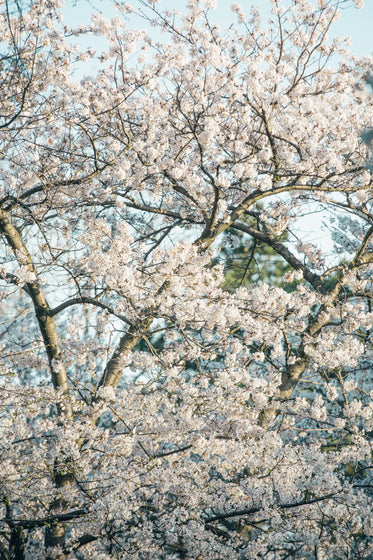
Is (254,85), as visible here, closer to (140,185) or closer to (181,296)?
(140,185)

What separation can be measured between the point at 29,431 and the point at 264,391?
151 inches

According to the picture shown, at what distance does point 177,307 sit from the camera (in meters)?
5.19

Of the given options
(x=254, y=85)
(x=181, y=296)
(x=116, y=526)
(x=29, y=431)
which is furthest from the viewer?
(x=29, y=431)

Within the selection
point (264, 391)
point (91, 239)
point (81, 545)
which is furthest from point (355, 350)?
point (81, 545)

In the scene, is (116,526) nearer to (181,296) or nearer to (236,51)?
(181,296)

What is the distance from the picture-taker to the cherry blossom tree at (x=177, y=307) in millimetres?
5184

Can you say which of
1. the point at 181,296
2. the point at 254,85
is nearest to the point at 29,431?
the point at 181,296

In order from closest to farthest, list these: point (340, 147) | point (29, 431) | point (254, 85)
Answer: point (254, 85), point (340, 147), point (29, 431)

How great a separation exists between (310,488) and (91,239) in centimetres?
359

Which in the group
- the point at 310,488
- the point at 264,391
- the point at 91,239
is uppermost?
the point at 91,239

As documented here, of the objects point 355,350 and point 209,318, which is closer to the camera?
point 209,318

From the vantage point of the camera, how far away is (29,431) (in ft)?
24.1

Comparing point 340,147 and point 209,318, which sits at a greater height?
point 340,147

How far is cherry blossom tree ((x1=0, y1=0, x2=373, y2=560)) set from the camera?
5184mm
